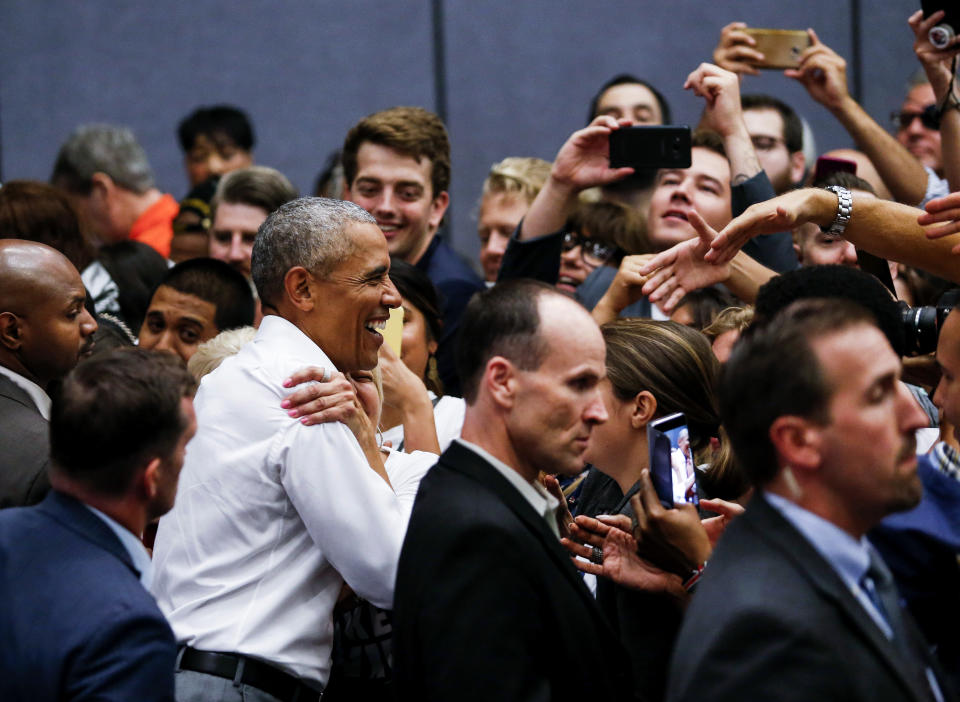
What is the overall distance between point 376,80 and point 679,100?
1.48 metres

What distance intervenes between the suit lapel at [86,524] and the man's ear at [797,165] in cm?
305

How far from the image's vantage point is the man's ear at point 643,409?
8.04ft

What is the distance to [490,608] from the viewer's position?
1689 millimetres

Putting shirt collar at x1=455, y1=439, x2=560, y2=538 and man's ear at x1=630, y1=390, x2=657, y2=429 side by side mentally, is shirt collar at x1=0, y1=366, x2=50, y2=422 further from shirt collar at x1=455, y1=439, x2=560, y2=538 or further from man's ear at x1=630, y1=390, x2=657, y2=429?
man's ear at x1=630, y1=390, x2=657, y2=429

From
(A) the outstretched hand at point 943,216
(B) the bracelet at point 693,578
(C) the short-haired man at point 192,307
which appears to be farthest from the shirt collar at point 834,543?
(C) the short-haired man at point 192,307

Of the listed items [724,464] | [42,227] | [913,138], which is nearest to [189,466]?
[724,464]

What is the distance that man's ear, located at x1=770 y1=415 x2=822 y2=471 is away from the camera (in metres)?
1.56

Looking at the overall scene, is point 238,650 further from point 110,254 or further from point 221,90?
point 221,90

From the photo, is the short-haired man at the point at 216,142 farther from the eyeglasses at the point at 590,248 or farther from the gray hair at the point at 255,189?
the eyeglasses at the point at 590,248

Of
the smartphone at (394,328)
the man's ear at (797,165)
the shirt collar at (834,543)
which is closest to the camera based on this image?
the shirt collar at (834,543)

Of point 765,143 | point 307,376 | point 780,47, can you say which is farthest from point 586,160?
point 307,376

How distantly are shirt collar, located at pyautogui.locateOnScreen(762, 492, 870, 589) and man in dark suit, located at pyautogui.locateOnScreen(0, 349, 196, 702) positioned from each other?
866 millimetres

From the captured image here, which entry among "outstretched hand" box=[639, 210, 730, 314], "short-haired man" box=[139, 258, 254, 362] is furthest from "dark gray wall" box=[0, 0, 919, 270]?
"outstretched hand" box=[639, 210, 730, 314]

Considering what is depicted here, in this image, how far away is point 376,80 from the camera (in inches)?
237
